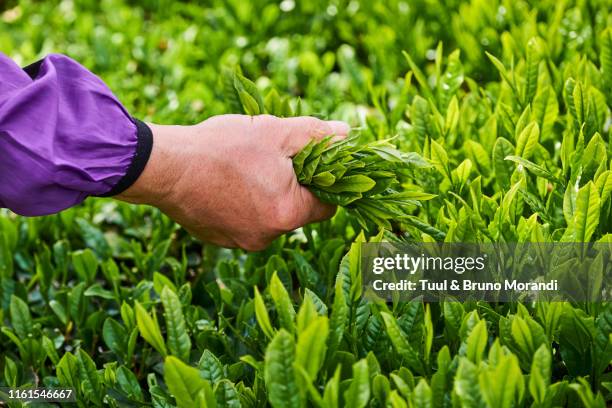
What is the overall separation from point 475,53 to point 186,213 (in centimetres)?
155

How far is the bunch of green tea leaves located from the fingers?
31mm

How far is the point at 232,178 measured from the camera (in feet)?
5.98

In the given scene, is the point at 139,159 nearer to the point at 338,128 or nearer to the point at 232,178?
the point at 232,178

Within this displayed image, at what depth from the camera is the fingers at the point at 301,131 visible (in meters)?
1.90

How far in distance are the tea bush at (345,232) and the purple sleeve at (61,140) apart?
327 mm

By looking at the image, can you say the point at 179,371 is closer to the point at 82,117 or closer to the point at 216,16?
the point at 82,117

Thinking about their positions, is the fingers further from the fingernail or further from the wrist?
the wrist

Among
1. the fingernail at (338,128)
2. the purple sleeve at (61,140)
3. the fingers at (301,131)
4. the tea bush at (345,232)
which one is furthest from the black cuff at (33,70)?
the fingernail at (338,128)

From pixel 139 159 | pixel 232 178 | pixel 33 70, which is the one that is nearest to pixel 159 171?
pixel 139 159

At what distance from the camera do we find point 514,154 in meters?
2.01

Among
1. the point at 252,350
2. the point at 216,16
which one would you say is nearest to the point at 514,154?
the point at 252,350

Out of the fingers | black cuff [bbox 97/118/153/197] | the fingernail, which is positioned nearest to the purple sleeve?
black cuff [bbox 97/118/153/197]

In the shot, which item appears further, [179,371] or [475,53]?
[475,53]

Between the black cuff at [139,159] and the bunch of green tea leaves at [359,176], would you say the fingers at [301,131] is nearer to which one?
the bunch of green tea leaves at [359,176]
